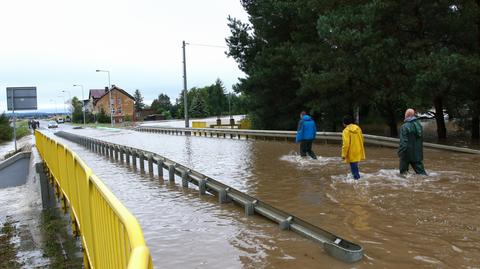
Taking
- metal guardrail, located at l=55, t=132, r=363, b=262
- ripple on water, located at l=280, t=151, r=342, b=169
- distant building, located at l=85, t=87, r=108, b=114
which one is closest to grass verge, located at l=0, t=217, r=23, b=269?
metal guardrail, located at l=55, t=132, r=363, b=262

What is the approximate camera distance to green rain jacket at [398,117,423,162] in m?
10.1

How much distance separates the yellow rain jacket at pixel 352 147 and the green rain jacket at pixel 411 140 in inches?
35.0

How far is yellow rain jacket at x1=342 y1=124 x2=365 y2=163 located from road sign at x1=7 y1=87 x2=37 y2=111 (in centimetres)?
2017

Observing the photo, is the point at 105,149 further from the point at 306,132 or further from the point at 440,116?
the point at 440,116

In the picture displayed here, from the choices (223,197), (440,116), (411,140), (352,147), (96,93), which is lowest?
(223,197)

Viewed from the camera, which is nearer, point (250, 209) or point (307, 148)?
point (250, 209)

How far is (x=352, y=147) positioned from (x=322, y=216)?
304cm

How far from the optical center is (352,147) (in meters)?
10.3

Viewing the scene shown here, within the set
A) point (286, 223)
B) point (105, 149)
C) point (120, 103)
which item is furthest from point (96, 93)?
point (286, 223)

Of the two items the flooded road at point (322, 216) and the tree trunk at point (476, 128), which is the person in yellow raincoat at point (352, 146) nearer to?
the flooded road at point (322, 216)

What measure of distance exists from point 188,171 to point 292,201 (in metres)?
3.01

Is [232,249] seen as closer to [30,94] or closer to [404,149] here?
[404,149]

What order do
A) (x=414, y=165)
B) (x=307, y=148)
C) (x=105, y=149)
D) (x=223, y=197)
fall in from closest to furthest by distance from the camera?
(x=223, y=197)
(x=414, y=165)
(x=307, y=148)
(x=105, y=149)

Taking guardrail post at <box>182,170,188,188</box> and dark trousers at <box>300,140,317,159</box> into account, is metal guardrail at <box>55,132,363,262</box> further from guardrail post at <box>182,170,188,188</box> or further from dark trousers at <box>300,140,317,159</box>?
dark trousers at <box>300,140,317,159</box>
